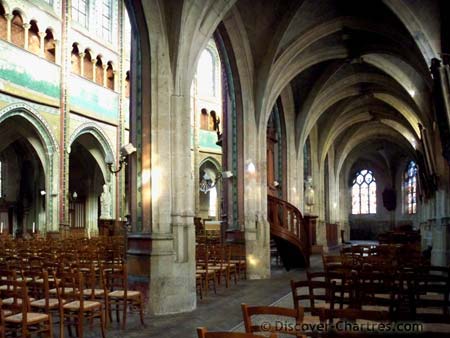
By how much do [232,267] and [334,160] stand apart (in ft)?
81.0

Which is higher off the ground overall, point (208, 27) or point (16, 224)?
point (208, 27)

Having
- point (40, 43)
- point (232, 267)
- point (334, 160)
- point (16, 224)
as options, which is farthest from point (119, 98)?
point (232, 267)

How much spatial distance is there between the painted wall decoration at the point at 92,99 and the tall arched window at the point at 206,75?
8.07 meters

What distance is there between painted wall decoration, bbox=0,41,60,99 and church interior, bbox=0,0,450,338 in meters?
0.09

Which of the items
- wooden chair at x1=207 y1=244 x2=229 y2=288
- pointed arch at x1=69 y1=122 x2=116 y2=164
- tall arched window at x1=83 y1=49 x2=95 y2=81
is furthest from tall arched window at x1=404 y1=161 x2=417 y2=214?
wooden chair at x1=207 y1=244 x2=229 y2=288

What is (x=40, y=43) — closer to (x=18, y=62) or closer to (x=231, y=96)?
(x=18, y=62)

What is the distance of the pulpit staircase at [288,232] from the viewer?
645 inches

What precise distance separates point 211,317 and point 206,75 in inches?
1167

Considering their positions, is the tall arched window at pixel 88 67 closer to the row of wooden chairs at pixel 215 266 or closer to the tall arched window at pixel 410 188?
the row of wooden chairs at pixel 215 266

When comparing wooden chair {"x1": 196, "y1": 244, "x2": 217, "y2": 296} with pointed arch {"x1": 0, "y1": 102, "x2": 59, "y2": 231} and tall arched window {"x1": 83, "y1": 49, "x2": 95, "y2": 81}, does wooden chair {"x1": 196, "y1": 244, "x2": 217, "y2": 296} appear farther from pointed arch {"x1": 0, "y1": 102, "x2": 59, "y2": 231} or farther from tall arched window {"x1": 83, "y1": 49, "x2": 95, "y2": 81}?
tall arched window {"x1": 83, "y1": 49, "x2": 95, "y2": 81}

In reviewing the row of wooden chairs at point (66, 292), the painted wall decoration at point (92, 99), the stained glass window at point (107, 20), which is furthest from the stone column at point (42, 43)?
the row of wooden chairs at point (66, 292)

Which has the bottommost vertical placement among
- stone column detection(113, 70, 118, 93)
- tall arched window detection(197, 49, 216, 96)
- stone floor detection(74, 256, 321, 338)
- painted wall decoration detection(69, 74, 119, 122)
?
stone floor detection(74, 256, 321, 338)

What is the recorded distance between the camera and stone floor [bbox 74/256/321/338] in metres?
7.70

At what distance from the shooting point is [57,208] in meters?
25.0
